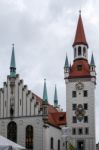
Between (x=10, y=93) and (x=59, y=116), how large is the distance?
12.7 metres

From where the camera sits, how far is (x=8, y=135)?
2943 inches

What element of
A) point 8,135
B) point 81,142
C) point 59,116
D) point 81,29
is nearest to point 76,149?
point 81,142

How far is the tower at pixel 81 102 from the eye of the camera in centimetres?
7944

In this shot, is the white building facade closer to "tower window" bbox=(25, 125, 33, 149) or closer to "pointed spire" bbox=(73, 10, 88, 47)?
"tower window" bbox=(25, 125, 33, 149)

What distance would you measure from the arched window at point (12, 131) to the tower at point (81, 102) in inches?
462

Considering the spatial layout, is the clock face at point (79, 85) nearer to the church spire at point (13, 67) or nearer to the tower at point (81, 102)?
the tower at point (81, 102)

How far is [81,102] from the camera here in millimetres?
81000

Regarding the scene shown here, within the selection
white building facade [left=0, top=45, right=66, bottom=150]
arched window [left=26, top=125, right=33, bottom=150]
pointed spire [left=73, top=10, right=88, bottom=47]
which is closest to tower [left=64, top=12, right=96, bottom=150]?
pointed spire [left=73, top=10, right=88, bottom=47]

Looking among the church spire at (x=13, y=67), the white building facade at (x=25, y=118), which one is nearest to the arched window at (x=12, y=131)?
the white building facade at (x=25, y=118)

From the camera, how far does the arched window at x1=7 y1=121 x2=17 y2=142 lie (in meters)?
74.4

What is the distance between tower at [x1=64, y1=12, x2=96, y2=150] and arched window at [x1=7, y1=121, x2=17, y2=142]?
11735 mm

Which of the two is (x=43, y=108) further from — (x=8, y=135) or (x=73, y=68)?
(x=73, y=68)

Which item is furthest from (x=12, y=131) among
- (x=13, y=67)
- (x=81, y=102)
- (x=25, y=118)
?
(x=81, y=102)

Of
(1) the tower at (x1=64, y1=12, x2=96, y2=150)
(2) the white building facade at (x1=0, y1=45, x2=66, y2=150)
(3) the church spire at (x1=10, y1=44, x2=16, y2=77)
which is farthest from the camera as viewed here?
(1) the tower at (x1=64, y1=12, x2=96, y2=150)
